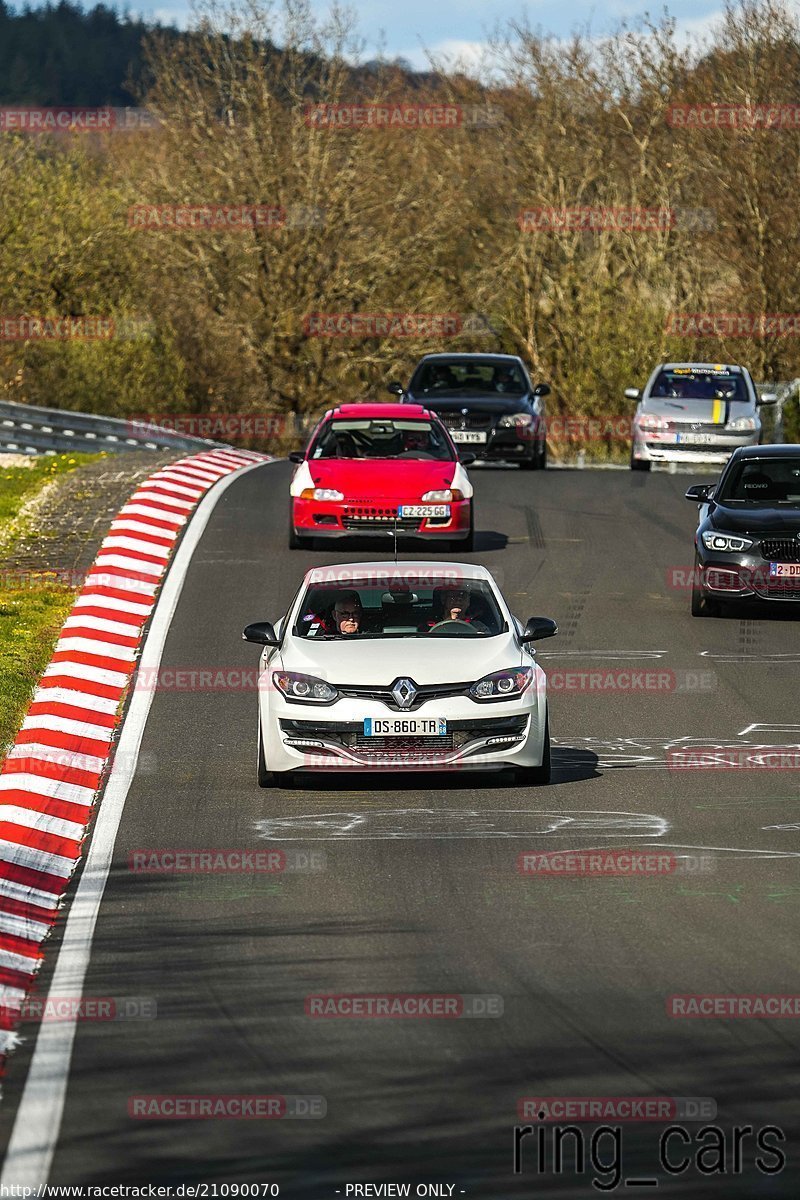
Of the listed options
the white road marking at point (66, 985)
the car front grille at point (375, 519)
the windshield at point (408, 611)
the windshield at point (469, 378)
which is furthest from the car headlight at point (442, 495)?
the windshield at point (469, 378)

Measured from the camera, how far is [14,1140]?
623 centimetres

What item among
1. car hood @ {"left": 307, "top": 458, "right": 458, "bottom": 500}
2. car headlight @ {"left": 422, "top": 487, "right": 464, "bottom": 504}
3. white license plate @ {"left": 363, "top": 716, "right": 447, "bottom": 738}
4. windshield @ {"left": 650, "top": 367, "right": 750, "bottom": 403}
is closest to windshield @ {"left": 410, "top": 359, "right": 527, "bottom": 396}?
windshield @ {"left": 650, "top": 367, "right": 750, "bottom": 403}

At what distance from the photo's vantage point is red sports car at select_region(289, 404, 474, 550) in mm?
21781

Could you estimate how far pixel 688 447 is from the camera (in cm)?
3095

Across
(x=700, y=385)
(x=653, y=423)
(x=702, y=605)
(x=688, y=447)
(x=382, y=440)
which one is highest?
(x=382, y=440)

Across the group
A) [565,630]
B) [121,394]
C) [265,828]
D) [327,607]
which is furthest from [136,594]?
[121,394]

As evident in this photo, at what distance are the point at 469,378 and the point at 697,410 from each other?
12.0 ft

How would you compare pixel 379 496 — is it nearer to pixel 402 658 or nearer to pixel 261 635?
pixel 261 635

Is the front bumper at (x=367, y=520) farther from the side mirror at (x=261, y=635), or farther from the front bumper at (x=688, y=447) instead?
the front bumper at (x=688, y=447)

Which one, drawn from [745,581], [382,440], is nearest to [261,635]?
[745,581]

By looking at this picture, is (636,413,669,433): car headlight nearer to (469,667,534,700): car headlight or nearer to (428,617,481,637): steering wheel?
(428,617,481,637): steering wheel

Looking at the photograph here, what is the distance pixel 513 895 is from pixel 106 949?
2.02m

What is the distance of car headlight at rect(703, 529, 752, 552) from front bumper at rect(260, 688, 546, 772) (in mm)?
7498

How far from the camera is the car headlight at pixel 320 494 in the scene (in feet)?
71.5
